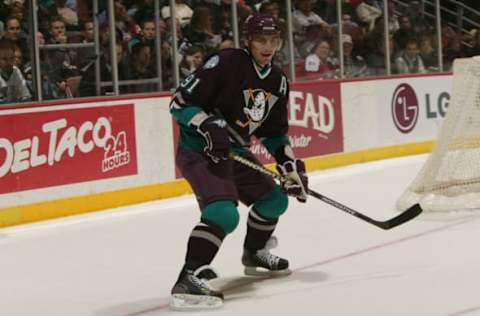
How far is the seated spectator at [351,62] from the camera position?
11.4 metres

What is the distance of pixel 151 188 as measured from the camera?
852cm

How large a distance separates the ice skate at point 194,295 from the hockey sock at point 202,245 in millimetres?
46

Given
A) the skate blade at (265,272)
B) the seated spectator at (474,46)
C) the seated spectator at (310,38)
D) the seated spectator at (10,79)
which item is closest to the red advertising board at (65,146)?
the seated spectator at (10,79)

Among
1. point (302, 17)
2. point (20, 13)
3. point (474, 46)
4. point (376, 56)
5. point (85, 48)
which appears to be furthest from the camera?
point (474, 46)

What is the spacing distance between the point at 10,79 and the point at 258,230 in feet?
10.5

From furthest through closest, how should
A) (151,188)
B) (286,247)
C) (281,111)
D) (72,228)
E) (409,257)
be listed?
(151,188) → (72,228) → (286,247) → (409,257) → (281,111)

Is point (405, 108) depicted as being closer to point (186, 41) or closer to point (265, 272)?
point (186, 41)

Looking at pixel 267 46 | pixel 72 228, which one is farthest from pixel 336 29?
pixel 267 46

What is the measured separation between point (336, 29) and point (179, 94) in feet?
22.5

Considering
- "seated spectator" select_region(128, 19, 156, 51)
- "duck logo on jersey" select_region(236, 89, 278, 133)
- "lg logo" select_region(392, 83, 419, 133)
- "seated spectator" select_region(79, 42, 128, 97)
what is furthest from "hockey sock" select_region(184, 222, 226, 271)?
"lg logo" select_region(392, 83, 419, 133)

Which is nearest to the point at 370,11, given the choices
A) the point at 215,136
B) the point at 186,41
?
the point at 186,41

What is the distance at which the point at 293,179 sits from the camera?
494 centimetres

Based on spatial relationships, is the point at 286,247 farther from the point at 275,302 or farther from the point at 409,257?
the point at 275,302

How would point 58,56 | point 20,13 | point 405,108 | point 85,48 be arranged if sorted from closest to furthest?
point 20,13 → point 58,56 → point 85,48 → point 405,108
